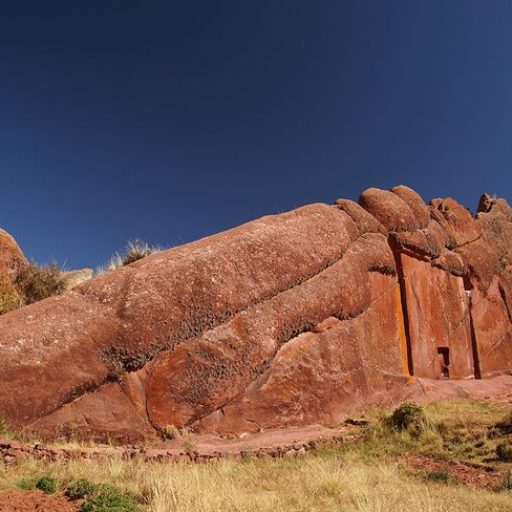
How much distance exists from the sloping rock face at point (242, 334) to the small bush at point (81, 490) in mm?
4282

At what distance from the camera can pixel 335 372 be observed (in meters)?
15.4

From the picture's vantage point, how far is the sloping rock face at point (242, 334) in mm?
11875

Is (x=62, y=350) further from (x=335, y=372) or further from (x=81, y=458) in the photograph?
(x=335, y=372)

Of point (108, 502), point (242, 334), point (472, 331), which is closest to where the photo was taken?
point (108, 502)

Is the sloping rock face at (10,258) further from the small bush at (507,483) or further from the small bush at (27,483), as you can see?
the small bush at (507,483)

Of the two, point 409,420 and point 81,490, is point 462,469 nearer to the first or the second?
point 409,420

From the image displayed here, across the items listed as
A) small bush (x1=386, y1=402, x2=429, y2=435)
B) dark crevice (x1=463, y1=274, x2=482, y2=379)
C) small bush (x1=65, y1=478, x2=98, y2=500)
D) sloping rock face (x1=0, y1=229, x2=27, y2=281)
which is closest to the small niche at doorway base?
dark crevice (x1=463, y1=274, x2=482, y2=379)

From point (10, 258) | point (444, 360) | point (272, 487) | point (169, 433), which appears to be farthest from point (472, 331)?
point (10, 258)

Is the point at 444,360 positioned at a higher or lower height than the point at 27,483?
higher

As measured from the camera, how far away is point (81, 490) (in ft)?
23.7

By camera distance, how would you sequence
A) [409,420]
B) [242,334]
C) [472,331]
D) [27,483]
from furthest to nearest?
[472,331] < [242,334] < [409,420] < [27,483]

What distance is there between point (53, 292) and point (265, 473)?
12499mm

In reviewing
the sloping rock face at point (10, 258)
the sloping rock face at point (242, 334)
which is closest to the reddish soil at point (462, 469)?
the sloping rock face at point (242, 334)

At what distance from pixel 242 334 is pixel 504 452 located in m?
→ 6.74
